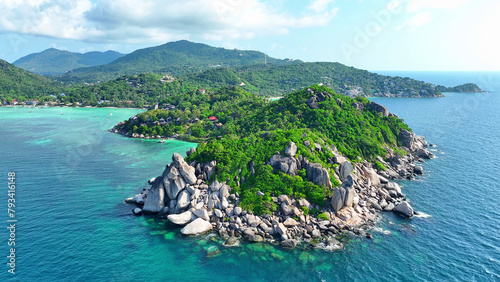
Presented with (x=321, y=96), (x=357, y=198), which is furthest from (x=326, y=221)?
(x=321, y=96)

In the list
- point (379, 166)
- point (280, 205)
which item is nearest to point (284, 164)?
point (280, 205)

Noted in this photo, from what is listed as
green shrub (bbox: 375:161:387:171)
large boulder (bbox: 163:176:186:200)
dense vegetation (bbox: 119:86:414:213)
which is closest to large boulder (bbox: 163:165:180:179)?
large boulder (bbox: 163:176:186:200)

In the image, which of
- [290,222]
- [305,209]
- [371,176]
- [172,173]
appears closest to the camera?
[290,222]

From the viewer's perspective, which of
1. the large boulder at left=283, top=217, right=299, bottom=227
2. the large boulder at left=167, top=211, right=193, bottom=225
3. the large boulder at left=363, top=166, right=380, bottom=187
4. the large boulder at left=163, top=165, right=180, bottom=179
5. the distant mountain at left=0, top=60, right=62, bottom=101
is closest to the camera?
the large boulder at left=283, top=217, right=299, bottom=227

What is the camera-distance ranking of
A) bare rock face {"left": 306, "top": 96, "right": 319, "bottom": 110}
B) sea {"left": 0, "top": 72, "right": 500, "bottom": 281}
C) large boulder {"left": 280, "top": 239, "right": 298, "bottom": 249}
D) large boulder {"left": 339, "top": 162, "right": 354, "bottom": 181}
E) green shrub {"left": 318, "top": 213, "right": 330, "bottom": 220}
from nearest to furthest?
1. sea {"left": 0, "top": 72, "right": 500, "bottom": 281}
2. large boulder {"left": 280, "top": 239, "right": 298, "bottom": 249}
3. green shrub {"left": 318, "top": 213, "right": 330, "bottom": 220}
4. large boulder {"left": 339, "top": 162, "right": 354, "bottom": 181}
5. bare rock face {"left": 306, "top": 96, "right": 319, "bottom": 110}

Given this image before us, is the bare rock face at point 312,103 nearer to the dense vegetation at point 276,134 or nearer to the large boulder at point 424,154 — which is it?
the dense vegetation at point 276,134

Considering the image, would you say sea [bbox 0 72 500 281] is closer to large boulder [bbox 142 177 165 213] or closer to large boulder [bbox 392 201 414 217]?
large boulder [bbox 392 201 414 217]

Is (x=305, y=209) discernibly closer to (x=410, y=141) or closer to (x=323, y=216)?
(x=323, y=216)
